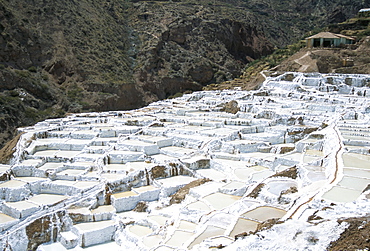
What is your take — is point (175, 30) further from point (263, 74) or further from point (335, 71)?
point (335, 71)

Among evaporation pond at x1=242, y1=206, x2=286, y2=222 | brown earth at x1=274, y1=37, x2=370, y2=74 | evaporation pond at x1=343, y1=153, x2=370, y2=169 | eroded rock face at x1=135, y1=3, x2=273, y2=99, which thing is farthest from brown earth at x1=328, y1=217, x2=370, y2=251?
eroded rock face at x1=135, y1=3, x2=273, y2=99

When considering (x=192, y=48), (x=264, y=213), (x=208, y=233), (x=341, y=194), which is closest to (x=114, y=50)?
(x=192, y=48)

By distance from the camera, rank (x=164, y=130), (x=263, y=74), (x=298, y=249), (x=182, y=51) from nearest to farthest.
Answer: (x=298, y=249) → (x=164, y=130) → (x=263, y=74) → (x=182, y=51)

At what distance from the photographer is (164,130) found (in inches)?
693

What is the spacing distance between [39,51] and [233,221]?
27935mm

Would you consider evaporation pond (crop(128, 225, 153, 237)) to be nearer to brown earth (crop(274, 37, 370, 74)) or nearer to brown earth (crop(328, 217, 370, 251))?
brown earth (crop(328, 217, 370, 251))

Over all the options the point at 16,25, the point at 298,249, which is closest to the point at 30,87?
the point at 16,25

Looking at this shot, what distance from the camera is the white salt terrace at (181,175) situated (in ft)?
30.4

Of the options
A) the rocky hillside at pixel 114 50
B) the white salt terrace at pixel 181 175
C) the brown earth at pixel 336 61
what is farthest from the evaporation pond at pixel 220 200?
the brown earth at pixel 336 61

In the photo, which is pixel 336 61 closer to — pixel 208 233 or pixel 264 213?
pixel 264 213

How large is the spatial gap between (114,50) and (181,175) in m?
26.8

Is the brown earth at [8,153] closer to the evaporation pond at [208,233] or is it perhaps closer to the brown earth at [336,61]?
the evaporation pond at [208,233]

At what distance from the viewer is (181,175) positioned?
13.7m

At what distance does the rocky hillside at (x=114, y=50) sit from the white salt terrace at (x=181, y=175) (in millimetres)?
9717
